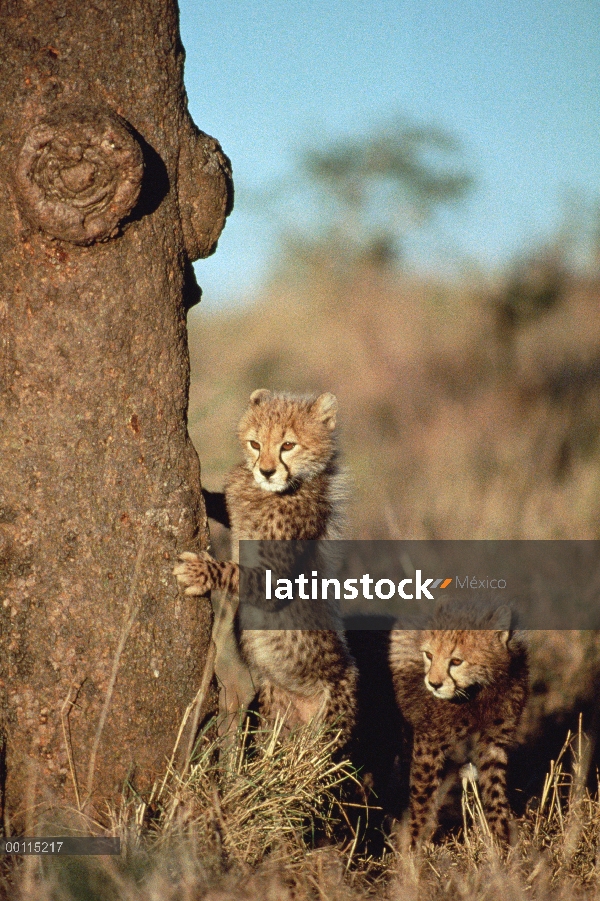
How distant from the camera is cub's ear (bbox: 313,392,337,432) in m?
3.97

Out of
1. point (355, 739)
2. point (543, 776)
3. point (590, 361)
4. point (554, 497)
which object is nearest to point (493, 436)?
point (554, 497)

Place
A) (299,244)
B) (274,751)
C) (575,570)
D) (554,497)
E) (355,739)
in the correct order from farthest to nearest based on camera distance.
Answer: (299,244)
(554,497)
(575,570)
(355,739)
(274,751)

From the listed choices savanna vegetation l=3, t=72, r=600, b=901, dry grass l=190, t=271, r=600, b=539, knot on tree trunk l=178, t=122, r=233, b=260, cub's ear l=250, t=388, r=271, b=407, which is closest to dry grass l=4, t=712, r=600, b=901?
savanna vegetation l=3, t=72, r=600, b=901

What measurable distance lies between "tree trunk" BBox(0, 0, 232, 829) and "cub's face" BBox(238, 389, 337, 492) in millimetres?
863

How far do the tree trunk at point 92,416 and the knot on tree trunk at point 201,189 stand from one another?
0.09 ft

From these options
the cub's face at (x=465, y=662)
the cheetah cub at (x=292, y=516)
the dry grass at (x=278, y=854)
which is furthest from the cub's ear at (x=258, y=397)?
the dry grass at (x=278, y=854)

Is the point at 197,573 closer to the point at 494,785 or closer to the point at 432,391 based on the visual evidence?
the point at 494,785

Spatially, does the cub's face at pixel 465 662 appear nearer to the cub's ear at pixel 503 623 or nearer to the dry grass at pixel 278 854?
the cub's ear at pixel 503 623

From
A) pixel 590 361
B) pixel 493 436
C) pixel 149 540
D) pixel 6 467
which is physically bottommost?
pixel 149 540

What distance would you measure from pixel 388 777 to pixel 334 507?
1.25m

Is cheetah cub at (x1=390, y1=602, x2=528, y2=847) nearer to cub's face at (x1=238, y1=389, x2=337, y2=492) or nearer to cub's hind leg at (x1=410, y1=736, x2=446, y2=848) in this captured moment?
cub's hind leg at (x1=410, y1=736, x2=446, y2=848)

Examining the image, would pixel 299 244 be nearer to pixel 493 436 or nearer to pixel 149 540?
pixel 493 436

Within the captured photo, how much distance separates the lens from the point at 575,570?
6754 millimetres

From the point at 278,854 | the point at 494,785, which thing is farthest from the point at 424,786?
the point at 278,854
